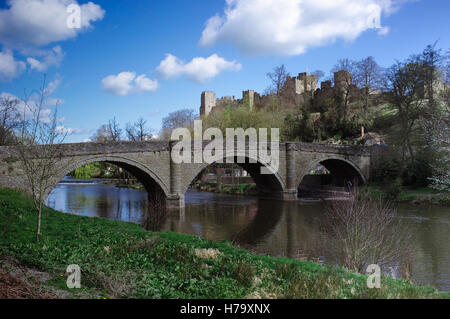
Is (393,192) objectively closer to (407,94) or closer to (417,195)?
(417,195)

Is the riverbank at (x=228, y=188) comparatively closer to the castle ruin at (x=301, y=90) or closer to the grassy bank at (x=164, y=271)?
the castle ruin at (x=301, y=90)

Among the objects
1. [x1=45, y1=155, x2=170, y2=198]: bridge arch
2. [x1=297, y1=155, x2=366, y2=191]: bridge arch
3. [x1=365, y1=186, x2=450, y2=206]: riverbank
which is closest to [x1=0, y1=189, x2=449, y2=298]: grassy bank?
[x1=45, y1=155, x2=170, y2=198]: bridge arch

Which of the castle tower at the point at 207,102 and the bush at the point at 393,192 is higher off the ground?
the castle tower at the point at 207,102

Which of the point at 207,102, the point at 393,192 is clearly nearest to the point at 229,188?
the point at 393,192

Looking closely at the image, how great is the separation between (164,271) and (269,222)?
13.2 metres

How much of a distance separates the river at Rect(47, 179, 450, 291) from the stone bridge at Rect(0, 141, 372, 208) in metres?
1.70

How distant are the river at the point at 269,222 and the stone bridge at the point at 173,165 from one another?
1699 mm

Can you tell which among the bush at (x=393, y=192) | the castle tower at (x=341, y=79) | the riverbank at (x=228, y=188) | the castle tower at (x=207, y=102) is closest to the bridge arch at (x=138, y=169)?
the riverbank at (x=228, y=188)

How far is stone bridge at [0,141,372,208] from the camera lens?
17.1 m

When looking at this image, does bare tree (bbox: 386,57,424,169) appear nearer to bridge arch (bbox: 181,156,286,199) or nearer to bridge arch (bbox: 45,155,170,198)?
bridge arch (bbox: 181,156,286,199)

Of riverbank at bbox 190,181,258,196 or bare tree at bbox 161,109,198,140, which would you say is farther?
bare tree at bbox 161,109,198,140

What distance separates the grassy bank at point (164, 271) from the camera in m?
5.40

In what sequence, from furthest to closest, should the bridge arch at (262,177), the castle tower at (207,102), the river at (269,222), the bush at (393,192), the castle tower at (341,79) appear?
the castle tower at (207,102), the castle tower at (341,79), the bridge arch at (262,177), the bush at (393,192), the river at (269,222)
